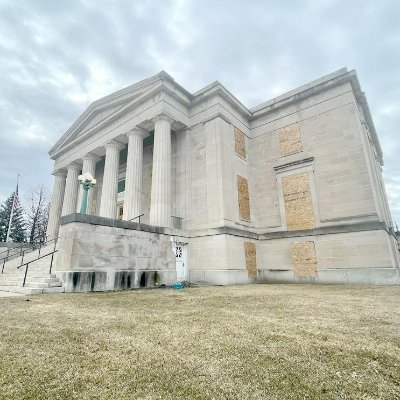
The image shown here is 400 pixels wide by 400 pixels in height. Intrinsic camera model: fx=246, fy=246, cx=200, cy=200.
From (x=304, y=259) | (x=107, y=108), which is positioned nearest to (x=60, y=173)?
(x=107, y=108)

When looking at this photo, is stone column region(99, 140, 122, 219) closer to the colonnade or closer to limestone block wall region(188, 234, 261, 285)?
the colonnade

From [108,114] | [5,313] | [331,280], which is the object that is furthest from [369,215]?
[108,114]

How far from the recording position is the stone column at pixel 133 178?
16984 millimetres

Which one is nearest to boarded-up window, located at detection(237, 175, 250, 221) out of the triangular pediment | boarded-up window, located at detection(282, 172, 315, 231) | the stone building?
the stone building

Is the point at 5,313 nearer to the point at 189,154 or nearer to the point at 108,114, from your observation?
the point at 189,154

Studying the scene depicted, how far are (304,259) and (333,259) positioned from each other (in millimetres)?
1682

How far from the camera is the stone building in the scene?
13625 millimetres

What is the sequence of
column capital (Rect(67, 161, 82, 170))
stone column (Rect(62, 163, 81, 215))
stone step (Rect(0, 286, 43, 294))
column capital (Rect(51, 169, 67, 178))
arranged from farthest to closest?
1. column capital (Rect(51, 169, 67, 178))
2. column capital (Rect(67, 161, 82, 170))
3. stone column (Rect(62, 163, 81, 215))
4. stone step (Rect(0, 286, 43, 294))

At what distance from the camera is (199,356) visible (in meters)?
2.75

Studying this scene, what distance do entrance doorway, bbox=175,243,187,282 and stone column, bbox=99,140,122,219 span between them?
6169 millimetres

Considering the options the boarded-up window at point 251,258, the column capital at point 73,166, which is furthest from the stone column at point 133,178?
the column capital at point 73,166

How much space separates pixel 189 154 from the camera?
18.2m

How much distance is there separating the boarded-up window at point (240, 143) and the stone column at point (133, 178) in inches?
282

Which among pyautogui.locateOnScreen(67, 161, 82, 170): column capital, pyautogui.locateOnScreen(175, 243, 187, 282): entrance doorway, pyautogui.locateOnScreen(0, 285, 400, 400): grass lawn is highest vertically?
pyautogui.locateOnScreen(67, 161, 82, 170): column capital
